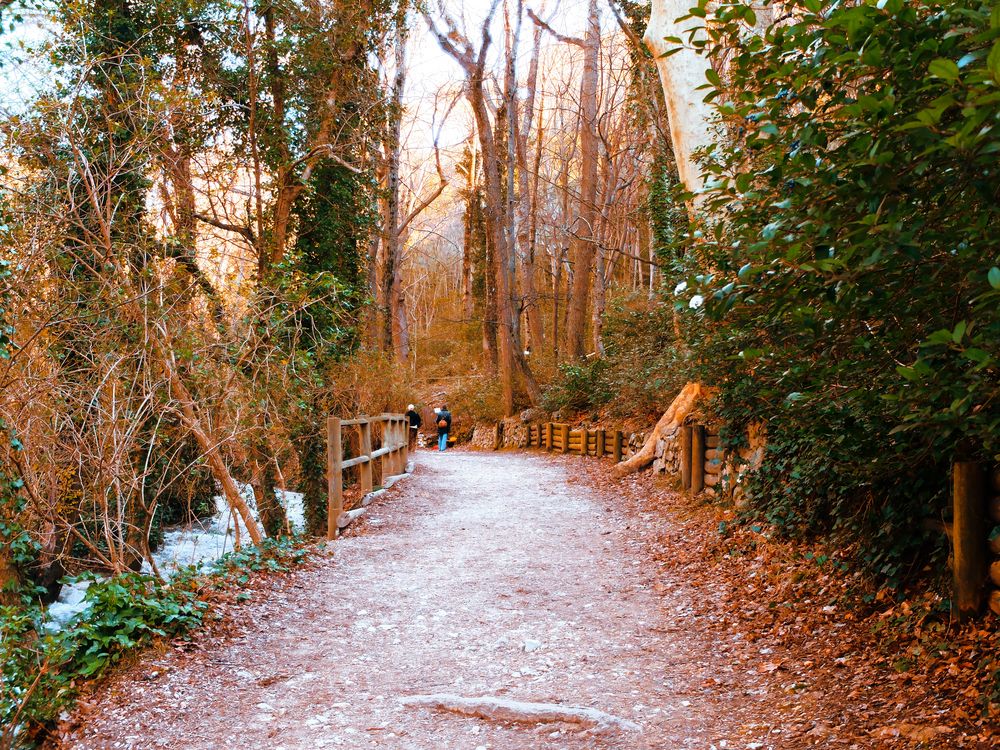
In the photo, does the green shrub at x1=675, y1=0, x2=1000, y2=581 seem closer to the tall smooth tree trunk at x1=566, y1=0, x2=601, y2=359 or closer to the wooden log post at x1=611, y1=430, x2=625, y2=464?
the wooden log post at x1=611, y1=430, x2=625, y2=464

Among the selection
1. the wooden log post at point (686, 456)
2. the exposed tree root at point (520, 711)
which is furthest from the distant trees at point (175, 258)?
the wooden log post at point (686, 456)

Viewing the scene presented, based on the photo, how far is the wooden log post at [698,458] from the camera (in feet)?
29.6

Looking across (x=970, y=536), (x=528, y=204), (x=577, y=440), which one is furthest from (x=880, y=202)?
(x=528, y=204)

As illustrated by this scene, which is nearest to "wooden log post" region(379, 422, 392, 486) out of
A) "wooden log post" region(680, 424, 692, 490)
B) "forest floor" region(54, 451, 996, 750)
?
"forest floor" region(54, 451, 996, 750)

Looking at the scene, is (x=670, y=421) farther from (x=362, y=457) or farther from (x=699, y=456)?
(x=362, y=457)

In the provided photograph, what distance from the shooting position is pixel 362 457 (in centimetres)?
1035

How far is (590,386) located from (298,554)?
12646 mm

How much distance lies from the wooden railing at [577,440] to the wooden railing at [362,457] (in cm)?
437

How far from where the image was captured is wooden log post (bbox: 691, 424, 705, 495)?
29.6ft

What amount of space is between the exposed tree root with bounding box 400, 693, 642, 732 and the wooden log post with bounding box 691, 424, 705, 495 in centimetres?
526

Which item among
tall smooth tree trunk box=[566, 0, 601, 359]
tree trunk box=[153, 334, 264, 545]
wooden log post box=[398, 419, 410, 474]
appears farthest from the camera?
tall smooth tree trunk box=[566, 0, 601, 359]

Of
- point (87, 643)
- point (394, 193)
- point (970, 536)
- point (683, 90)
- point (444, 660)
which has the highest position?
point (394, 193)

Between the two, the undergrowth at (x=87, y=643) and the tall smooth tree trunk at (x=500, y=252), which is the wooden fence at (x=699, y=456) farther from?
the tall smooth tree trunk at (x=500, y=252)

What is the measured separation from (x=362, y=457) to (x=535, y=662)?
19.2 feet
